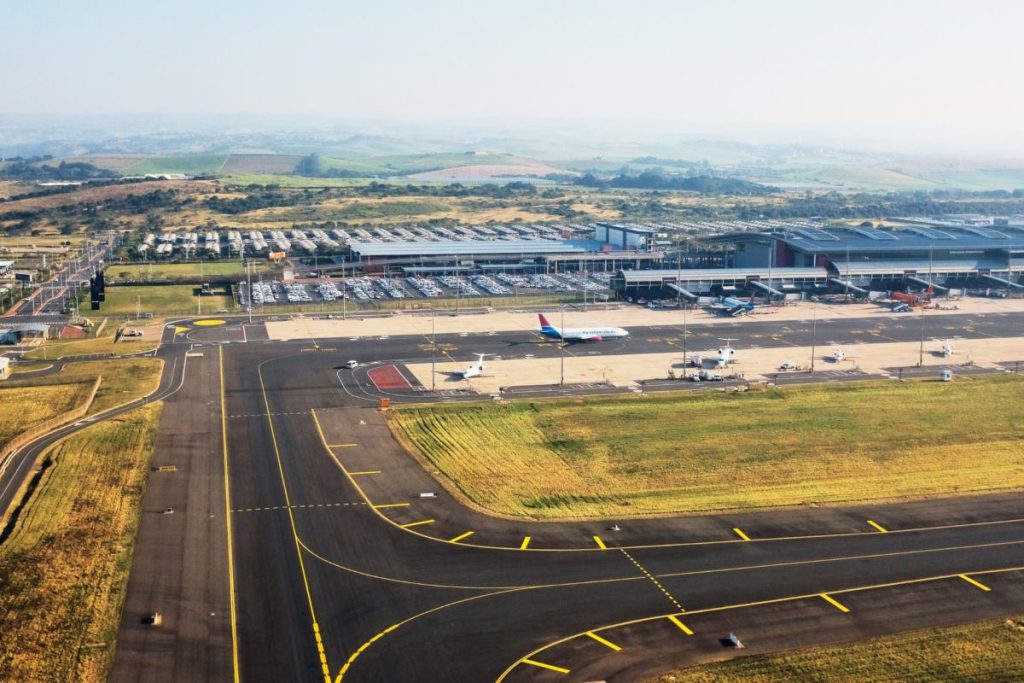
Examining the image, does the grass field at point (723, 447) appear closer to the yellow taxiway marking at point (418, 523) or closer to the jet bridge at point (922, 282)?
the yellow taxiway marking at point (418, 523)

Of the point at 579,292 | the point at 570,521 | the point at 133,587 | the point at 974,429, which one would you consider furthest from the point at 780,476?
the point at 579,292

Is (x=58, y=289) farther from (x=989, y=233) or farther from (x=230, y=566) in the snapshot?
(x=989, y=233)

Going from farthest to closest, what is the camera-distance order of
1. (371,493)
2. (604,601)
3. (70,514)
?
1. (371,493)
2. (70,514)
3. (604,601)

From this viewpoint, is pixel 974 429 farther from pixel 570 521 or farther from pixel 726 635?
pixel 726 635

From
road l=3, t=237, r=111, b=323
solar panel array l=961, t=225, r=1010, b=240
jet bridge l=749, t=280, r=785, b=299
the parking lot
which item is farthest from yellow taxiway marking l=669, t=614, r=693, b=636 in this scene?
solar panel array l=961, t=225, r=1010, b=240

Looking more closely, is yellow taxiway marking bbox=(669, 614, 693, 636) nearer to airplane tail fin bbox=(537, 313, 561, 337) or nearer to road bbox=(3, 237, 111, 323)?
airplane tail fin bbox=(537, 313, 561, 337)

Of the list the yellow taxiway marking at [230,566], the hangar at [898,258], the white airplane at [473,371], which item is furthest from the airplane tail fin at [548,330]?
the hangar at [898,258]

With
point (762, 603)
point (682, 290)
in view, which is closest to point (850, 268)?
point (682, 290)
